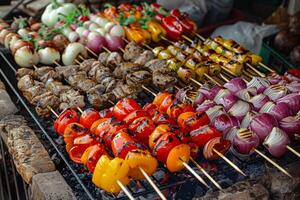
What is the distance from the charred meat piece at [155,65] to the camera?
5246 mm

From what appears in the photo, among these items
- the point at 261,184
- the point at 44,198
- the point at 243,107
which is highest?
the point at 243,107

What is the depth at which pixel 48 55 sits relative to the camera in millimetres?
5793

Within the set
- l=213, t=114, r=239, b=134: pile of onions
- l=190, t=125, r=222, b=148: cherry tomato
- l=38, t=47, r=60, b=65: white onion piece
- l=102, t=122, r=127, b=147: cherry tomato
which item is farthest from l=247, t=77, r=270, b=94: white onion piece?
l=38, t=47, r=60, b=65: white onion piece

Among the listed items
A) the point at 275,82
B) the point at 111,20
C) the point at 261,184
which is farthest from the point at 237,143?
the point at 111,20

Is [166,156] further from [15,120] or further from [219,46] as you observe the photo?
[219,46]

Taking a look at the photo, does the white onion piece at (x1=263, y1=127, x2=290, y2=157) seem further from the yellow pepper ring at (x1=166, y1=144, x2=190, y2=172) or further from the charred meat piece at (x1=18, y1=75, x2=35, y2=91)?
the charred meat piece at (x1=18, y1=75, x2=35, y2=91)

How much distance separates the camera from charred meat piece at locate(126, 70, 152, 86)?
4957 millimetres

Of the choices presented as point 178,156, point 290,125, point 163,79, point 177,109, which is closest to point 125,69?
point 163,79

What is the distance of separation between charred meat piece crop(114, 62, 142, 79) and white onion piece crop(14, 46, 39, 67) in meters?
1.24

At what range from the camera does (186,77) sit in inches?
202

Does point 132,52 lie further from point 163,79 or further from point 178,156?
point 178,156

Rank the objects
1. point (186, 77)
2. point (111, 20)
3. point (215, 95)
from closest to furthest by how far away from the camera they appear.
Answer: point (215, 95)
point (186, 77)
point (111, 20)

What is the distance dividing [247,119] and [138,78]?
1533mm

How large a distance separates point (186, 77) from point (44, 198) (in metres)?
2.40
